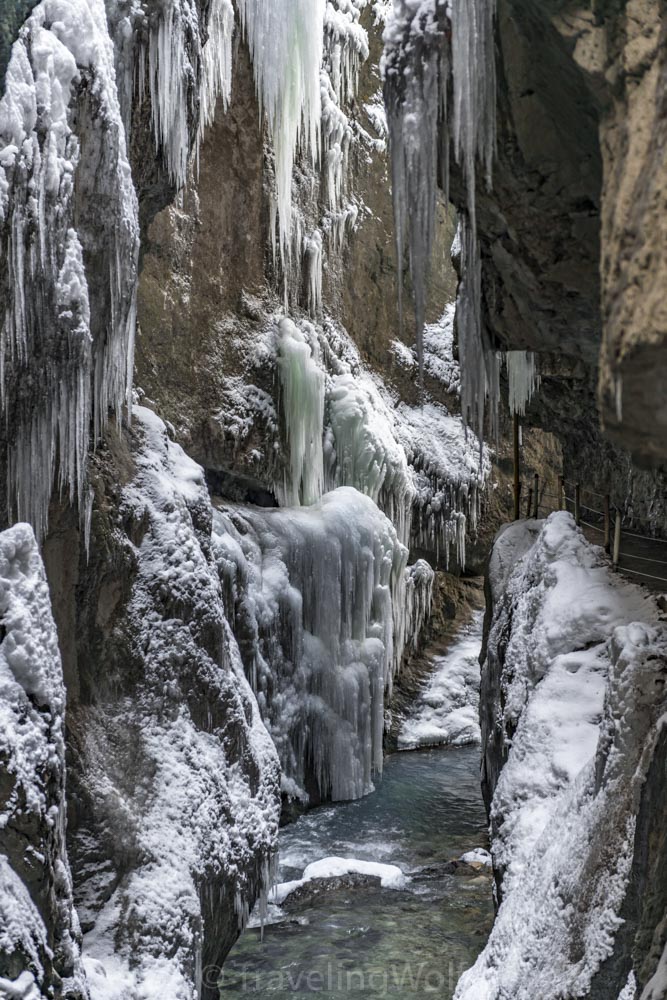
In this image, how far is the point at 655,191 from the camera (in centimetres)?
236

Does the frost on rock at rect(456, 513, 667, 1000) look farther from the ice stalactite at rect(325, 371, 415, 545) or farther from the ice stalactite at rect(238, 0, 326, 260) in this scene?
the ice stalactite at rect(238, 0, 326, 260)

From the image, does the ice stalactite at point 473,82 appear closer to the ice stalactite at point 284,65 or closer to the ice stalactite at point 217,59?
the ice stalactite at point 217,59

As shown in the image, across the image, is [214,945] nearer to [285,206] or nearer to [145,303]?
[145,303]

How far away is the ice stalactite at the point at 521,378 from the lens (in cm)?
996

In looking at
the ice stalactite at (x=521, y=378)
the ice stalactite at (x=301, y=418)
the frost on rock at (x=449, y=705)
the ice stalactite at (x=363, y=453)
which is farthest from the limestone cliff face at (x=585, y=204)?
the frost on rock at (x=449, y=705)

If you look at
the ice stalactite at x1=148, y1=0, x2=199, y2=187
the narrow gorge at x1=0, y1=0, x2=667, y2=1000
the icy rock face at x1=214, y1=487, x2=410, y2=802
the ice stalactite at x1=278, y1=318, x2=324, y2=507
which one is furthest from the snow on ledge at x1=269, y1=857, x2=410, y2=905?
the ice stalactite at x1=148, y1=0, x2=199, y2=187

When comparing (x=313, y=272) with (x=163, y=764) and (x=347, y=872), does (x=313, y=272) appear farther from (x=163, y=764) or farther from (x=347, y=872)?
(x=163, y=764)

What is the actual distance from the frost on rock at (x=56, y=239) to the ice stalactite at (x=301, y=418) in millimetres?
7905

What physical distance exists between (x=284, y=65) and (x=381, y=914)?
37.9ft

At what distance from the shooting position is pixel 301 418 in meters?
14.4

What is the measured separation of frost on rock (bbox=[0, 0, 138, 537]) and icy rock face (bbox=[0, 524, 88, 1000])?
1230mm

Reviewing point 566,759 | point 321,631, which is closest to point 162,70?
point 566,759

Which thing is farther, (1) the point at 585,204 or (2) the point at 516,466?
(2) the point at 516,466

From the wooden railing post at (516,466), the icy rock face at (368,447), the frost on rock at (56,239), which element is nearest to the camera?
the frost on rock at (56,239)
